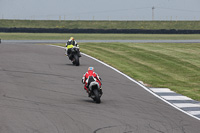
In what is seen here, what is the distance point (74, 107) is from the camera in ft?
46.7

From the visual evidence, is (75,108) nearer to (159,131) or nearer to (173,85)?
(159,131)

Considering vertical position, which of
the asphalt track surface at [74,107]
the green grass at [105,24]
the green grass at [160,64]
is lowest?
the green grass at [160,64]

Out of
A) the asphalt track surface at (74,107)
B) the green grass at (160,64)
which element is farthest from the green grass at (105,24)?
the asphalt track surface at (74,107)

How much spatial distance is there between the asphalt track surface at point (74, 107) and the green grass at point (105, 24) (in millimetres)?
53109

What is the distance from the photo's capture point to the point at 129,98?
54.3 feet

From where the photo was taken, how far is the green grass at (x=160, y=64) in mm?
21922

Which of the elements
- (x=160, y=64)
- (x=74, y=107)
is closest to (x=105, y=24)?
(x=160, y=64)

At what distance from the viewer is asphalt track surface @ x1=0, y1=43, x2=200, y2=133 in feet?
38.2

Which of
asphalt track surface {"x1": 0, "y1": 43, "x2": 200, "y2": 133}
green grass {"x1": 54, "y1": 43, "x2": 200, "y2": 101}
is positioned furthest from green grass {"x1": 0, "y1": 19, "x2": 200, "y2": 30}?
asphalt track surface {"x1": 0, "y1": 43, "x2": 200, "y2": 133}

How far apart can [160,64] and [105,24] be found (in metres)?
51.5

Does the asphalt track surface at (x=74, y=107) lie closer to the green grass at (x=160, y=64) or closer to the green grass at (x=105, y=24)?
the green grass at (x=160, y=64)

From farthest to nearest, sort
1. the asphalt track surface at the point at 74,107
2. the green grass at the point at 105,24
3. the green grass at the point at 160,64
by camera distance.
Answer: the green grass at the point at 105,24 → the green grass at the point at 160,64 → the asphalt track surface at the point at 74,107

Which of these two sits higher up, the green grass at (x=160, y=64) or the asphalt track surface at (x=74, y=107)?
the asphalt track surface at (x=74, y=107)

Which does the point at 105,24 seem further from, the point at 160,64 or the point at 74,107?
the point at 74,107
